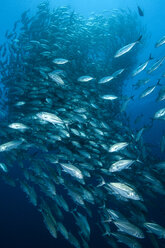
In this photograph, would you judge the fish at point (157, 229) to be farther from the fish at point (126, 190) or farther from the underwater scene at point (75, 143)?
the fish at point (126, 190)

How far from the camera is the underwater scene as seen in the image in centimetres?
511

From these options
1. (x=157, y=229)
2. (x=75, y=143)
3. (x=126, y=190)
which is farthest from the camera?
(x=75, y=143)

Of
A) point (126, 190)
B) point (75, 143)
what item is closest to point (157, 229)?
point (126, 190)

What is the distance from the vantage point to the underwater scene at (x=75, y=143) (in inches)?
201

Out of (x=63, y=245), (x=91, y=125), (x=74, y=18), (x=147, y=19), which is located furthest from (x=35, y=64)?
(x=147, y=19)

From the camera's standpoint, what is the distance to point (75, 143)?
6.20 m

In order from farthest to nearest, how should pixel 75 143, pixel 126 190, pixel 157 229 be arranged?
1. pixel 75 143
2. pixel 157 229
3. pixel 126 190

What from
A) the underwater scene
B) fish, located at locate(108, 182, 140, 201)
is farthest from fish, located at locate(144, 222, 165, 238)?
fish, located at locate(108, 182, 140, 201)

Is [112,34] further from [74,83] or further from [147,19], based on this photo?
[147,19]

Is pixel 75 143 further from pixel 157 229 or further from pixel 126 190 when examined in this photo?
pixel 157 229

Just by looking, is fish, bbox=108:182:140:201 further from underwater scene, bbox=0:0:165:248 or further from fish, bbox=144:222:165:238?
fish, bbox=144:222:165:238

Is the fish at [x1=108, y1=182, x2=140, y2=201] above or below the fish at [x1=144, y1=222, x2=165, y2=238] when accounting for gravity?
above

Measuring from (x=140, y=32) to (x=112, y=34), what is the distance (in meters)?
3.04

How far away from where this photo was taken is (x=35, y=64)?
9.28 meters
